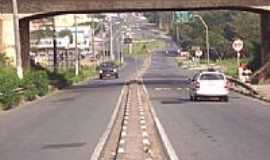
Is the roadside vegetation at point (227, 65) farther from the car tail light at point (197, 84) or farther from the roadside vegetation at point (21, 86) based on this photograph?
the car tail light at point (197, 84)

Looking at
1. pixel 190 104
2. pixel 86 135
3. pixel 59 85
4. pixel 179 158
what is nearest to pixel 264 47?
pixel 59 85

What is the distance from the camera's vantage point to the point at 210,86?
4178cm

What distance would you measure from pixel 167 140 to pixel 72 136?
11.2ft

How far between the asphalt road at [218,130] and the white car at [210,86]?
254cm

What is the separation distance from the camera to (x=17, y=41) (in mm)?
51625

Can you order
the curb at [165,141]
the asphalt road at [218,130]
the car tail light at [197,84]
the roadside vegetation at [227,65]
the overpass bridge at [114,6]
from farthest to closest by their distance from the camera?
the roadside vegetation at [227,65] < the overpass bridge at [114,6] < the car tail light at [197,84] < the asphalt road at [218,130] < the curb at [165,141]

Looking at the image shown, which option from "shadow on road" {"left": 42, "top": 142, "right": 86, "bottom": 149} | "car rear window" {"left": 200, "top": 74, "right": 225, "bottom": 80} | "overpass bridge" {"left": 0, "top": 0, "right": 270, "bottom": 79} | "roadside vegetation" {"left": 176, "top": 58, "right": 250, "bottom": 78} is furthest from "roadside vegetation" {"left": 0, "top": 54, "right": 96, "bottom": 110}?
"shadow on road" {"left": 42, "top": 142, "right": 86, "bottom": 149}

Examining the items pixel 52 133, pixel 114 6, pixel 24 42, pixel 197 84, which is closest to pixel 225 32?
pixel 24 42

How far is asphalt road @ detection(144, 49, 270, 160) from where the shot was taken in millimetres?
17922

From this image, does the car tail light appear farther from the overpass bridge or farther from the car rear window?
the overpass bridge

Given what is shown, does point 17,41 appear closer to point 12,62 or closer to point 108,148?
point 12,62

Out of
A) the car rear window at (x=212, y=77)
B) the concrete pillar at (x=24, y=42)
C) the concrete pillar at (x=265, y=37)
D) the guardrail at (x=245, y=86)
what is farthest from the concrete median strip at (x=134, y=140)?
the concrete pillar at (x=24, y=42)

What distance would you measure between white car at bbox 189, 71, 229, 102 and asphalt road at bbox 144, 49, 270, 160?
254 cm

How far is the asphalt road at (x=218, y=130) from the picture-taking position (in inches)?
706
